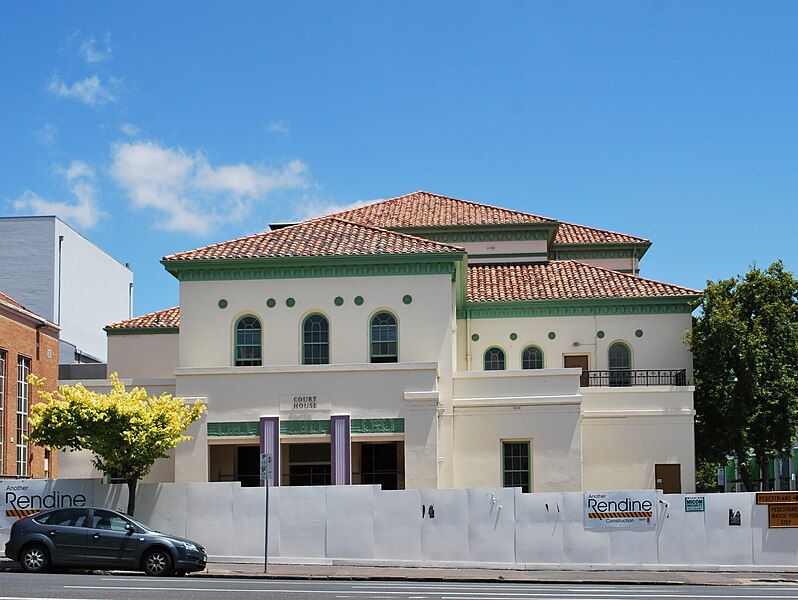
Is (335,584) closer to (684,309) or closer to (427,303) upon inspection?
(427,303)

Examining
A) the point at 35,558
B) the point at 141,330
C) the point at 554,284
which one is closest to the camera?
the point at 35,558

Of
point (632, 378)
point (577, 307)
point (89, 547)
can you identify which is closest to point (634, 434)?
point (632, 378)

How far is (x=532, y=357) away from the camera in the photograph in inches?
1588

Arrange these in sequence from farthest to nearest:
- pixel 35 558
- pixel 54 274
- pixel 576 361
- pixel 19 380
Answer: pixel 54 274 → pixel 19 380 → pixel 576 361 → pixel 35 558

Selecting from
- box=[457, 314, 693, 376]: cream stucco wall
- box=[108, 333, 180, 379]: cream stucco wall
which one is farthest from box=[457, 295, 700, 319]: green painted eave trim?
box=[108, 333, 180, 379]: cream stucco wall

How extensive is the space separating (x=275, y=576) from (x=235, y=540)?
11.0 ft

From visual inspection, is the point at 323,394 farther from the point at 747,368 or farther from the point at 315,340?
the point at 747,368

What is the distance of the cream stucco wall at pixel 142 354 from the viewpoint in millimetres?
42438

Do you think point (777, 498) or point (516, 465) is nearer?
point (777, 498)

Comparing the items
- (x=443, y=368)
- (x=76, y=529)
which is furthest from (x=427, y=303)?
(x=76, y=529)

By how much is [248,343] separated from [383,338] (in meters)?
4.01

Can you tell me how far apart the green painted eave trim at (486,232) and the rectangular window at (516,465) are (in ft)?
41.5

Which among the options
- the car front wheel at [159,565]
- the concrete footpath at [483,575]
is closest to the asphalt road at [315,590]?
the car front wheel at [159,565]

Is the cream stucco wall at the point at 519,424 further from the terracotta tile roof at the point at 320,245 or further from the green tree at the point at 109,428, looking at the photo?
the green tree at the point at 109,428
